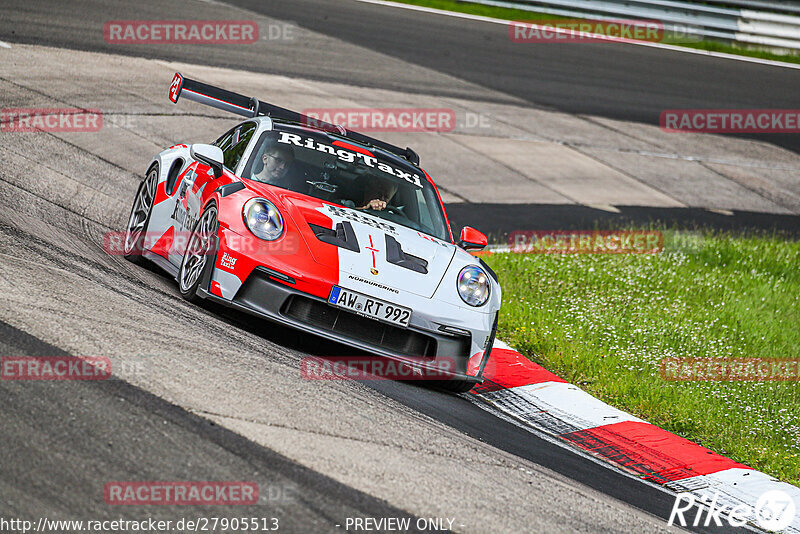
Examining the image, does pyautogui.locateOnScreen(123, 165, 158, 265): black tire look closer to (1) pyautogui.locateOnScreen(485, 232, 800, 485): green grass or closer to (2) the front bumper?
(2) the front bumper

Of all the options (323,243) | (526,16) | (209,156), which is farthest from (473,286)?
(526,16)

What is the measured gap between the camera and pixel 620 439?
6.08m

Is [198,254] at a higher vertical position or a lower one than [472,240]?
lower

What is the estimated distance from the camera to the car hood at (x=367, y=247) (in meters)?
5.84

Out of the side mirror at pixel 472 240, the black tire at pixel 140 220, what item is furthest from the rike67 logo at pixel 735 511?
the black tire at pixel 140 220

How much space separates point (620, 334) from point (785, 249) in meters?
5.02

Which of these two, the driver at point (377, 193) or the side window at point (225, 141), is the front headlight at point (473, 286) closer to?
the driver at point (377, 193)

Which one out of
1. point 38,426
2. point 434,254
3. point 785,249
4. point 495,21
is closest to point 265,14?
point 495,21

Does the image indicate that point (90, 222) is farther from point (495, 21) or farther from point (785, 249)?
point (495, 21)

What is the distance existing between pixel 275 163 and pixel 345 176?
500 millimetres

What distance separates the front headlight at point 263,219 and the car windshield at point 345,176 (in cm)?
55

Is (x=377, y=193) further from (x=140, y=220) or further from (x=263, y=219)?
(x=140, y=220)

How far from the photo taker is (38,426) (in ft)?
11.9

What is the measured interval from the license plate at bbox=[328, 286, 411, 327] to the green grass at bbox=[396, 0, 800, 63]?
1807cm
